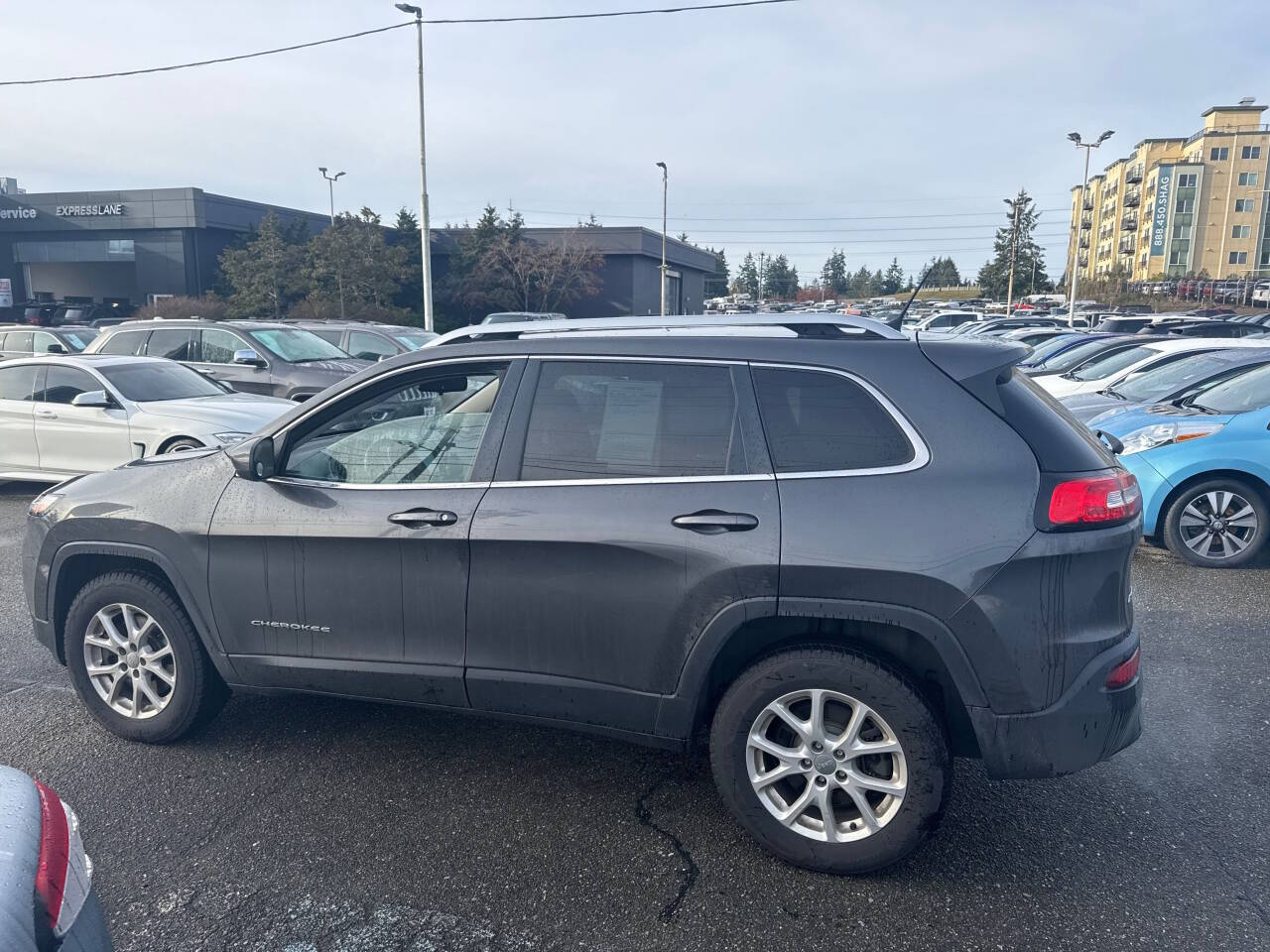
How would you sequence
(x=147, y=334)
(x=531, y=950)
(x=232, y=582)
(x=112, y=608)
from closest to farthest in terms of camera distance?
(x=531, y=950), (x=232, y=582), (x=112, y=608), (x=147, y=334)

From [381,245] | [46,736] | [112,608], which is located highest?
[381,245]

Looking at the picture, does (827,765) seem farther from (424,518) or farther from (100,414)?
(100,414)

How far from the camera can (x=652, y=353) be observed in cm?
343

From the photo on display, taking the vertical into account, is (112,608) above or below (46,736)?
above

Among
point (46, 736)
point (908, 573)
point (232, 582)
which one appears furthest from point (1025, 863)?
point (46, 736)

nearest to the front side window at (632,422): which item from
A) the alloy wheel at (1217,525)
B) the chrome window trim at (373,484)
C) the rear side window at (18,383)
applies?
the chrome window trim at (373,484)

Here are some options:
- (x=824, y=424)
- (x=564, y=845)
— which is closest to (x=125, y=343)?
(x=564, y=845)

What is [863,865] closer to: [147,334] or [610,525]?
[610,525]

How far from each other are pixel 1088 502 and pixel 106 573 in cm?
395

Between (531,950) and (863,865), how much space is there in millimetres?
1121

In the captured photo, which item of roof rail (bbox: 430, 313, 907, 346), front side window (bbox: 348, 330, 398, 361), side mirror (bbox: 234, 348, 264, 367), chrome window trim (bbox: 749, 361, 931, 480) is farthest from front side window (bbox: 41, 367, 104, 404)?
chrome window trim (bbox: 749, 361, 931, 480)

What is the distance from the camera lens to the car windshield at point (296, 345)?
1313 cm

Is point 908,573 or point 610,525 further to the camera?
point 610,525

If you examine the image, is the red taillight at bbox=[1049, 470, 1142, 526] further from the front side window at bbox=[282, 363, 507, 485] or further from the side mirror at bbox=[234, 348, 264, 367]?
the side mirror at bbox=[234, 348, 264, 367]
